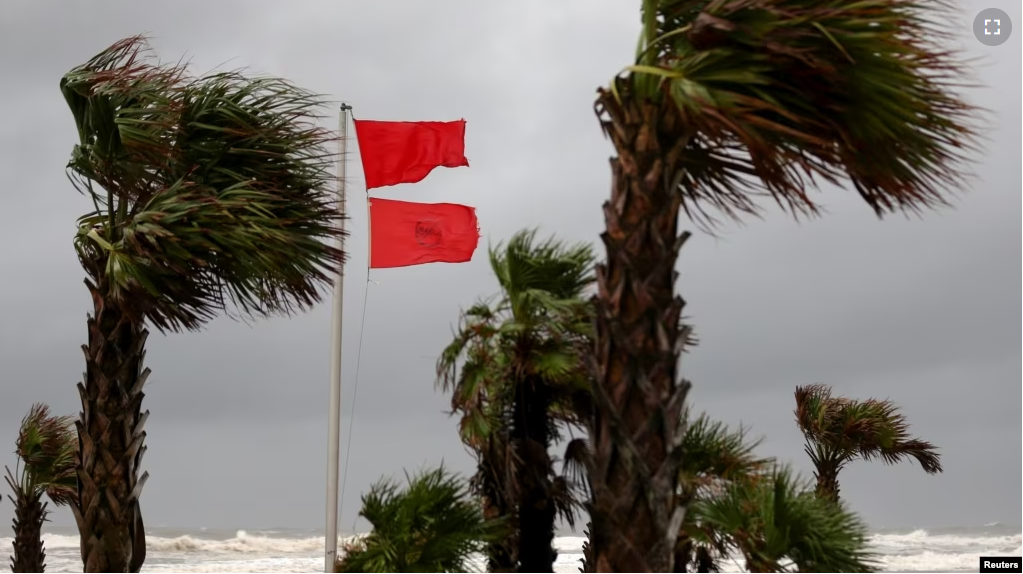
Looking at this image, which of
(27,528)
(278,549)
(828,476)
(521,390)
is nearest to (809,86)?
(521,390)

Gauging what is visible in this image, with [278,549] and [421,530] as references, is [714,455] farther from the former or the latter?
[278,549]

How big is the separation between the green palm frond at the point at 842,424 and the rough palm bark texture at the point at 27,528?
11915 mm

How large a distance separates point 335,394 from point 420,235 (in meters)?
2.21

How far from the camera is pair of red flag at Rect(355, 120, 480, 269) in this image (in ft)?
45.4

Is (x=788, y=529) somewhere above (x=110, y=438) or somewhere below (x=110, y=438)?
below

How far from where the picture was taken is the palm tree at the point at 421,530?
360 inches

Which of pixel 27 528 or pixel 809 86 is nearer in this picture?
pixel 809 86

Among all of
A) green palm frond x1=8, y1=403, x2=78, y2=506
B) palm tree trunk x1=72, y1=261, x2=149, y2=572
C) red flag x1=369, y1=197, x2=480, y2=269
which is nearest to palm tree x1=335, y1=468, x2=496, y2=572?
palm tree trunk x1=72, y1=261, x2=149, y2=572

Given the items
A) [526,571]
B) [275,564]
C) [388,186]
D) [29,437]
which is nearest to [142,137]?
[388,186]

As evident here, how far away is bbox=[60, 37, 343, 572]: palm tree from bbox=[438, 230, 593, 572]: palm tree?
2.21 m

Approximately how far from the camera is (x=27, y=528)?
55.2ft

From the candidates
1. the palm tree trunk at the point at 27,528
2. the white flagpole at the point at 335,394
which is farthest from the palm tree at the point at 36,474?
the white flagpole at the point at 335,394

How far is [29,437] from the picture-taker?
16719 millimetres

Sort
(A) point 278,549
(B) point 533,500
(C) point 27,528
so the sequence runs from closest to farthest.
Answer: (B) point 533,500
(C) point 27,528
(A) point 278,549
